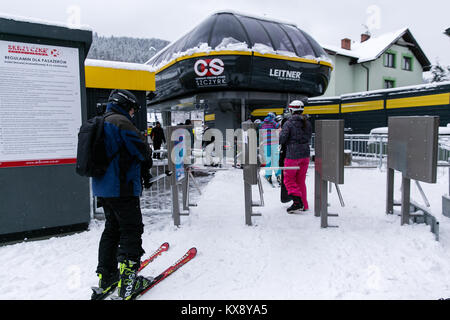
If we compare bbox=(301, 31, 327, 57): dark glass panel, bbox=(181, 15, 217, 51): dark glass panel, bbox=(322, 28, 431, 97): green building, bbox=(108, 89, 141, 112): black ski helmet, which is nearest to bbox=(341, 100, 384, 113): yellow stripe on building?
bbox=(301, 31, 327, 57): dark glass panel

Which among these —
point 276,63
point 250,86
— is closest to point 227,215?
point 250,86

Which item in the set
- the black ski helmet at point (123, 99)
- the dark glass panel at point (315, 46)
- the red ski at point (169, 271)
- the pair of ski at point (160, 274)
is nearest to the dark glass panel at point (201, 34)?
the dark glass panel at point (315, 46)

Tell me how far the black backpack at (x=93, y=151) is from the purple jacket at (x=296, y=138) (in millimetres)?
3306

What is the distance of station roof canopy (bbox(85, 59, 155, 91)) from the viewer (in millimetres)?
6853

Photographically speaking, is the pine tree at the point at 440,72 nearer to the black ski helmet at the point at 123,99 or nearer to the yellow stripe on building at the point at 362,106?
the yellow stripe on building at the point at 362,106

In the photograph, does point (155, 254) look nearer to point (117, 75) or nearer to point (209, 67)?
point (117, 75)

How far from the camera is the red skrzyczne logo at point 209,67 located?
10.1 metres

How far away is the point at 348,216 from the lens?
514 centimetres

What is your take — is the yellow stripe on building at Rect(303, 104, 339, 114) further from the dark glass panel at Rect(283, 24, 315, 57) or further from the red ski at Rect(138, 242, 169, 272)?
the red ski at Rect(138, 242, 169, 272)

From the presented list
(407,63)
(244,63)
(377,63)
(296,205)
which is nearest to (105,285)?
(296,205)

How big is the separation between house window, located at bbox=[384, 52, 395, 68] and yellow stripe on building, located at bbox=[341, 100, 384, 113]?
12364mm

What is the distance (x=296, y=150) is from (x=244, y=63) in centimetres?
580

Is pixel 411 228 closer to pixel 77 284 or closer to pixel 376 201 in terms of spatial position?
pixel 376 201
